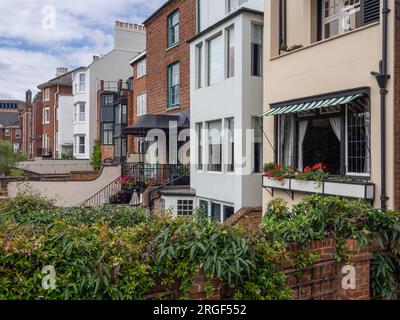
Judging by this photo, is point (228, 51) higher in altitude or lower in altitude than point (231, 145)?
higher

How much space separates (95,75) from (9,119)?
178 ft

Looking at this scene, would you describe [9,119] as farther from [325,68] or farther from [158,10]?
[325,68]

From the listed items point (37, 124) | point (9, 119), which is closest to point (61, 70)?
point (37, 124)

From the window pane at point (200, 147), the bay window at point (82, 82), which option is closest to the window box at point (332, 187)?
the window pane at point (200, 147)

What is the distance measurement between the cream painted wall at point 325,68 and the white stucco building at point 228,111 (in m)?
1.01

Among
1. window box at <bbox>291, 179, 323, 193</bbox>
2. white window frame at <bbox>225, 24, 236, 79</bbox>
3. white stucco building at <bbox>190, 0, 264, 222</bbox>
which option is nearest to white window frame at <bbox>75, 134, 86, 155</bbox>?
white stucco building at <bbox>190, 0, 264, 222</bbox>

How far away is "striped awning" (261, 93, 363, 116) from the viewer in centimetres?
833

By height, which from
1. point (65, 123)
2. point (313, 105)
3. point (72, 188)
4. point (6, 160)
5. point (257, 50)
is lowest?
point (72, 188)

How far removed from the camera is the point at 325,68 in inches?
366

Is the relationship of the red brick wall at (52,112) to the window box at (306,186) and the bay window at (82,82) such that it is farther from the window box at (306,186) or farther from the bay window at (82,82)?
the window box at (306,186)

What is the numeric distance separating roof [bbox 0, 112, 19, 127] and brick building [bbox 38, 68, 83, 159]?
3097cm

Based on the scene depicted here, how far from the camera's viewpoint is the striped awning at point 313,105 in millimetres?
8328

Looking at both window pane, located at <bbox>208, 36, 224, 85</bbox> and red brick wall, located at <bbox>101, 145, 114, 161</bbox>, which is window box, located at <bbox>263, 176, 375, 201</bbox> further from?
red brick wall, located at <bbox>101, 145, 114, 161</bbox>

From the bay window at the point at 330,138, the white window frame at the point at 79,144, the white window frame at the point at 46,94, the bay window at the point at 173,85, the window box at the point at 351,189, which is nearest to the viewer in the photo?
the window box at the point at 351,189
